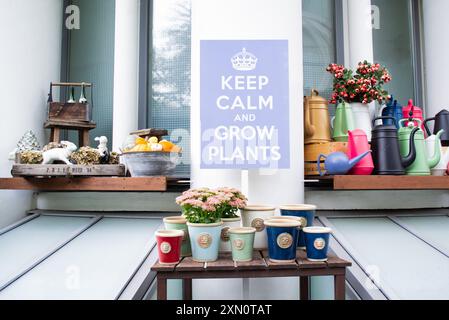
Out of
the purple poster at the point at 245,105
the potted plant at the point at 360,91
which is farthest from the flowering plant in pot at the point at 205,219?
the potted plant at the point at 360,91

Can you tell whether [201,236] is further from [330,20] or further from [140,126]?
[330,20]

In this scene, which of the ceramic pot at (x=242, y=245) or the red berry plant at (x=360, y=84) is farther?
the red berry plant at (x=360, y=84)

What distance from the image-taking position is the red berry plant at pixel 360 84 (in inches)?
78.2

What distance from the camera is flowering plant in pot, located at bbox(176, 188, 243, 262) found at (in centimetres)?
121

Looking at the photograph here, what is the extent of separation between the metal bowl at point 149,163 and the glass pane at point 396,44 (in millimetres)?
1812

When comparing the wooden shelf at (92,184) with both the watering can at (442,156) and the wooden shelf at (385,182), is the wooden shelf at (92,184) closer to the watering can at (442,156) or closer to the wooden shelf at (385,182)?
the wooden shelf at (385,182)

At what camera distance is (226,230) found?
1303 mm

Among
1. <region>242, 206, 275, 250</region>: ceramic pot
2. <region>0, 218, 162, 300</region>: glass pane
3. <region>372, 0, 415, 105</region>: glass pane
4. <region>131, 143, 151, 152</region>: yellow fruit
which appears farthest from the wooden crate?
<region>372, 0, 415, 105</region>: glass pane

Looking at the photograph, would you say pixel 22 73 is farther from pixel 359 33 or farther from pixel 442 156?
pixel 442 156

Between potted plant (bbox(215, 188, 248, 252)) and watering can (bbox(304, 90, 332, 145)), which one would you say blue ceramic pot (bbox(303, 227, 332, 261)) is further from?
watering can (bbox(304, 90, 332, 145))

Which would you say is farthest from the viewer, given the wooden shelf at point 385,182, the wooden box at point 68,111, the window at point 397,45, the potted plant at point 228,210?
the window at point 397,45

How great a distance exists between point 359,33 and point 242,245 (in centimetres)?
190

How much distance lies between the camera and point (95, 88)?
2.52m

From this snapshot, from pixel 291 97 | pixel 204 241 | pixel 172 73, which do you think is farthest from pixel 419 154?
pixel 172 73
